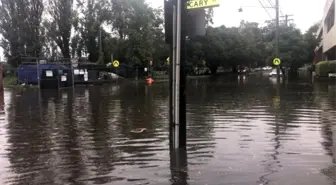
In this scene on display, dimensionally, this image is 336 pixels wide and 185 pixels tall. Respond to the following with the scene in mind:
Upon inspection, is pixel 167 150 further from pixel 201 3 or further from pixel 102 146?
pixel 201 3

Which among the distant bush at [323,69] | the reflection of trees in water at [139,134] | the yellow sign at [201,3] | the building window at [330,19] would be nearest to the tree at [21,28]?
the distant bush at [323,69]

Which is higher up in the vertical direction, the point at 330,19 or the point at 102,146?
the point at 330,19

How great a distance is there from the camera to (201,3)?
18.6 ft

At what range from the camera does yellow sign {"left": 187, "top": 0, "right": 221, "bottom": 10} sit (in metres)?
5.40

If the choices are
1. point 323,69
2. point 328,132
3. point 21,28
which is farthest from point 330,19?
point 328,132

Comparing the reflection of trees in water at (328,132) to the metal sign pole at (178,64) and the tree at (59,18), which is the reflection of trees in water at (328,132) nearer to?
the metal sign pole at (178,64)

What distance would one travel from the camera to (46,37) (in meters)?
48.2

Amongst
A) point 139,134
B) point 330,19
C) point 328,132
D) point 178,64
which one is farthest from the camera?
point 330,19

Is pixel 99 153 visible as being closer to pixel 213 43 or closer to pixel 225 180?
pixel 225 180

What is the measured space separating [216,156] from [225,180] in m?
1.40

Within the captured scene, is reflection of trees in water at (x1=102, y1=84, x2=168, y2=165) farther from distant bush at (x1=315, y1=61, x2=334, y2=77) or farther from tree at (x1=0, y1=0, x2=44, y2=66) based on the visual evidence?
tree at (x1=0, y1=0, x2=44, y2=66)

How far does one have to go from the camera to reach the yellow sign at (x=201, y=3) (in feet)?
17.7

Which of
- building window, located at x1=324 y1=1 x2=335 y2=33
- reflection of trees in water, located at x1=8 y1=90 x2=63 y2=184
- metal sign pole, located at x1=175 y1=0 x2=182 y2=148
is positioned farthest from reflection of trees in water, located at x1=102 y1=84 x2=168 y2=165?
building window, located at x1=324 y1=1 x2=335 y2=33

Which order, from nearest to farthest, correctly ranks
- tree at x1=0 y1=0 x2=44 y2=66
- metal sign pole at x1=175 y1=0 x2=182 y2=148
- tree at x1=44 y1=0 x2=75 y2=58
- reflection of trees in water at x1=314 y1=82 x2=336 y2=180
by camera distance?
1. reflection of trees in water at x1=314 y1=82 x2=336 y2=180
2. metal sign pole at x1=175 y1=0 x2=182 y2=148
3. tree at x1=0 y1=0 x2=44 y2=66
4. tree at x1=44 y1=0 x2=75 y2=58
